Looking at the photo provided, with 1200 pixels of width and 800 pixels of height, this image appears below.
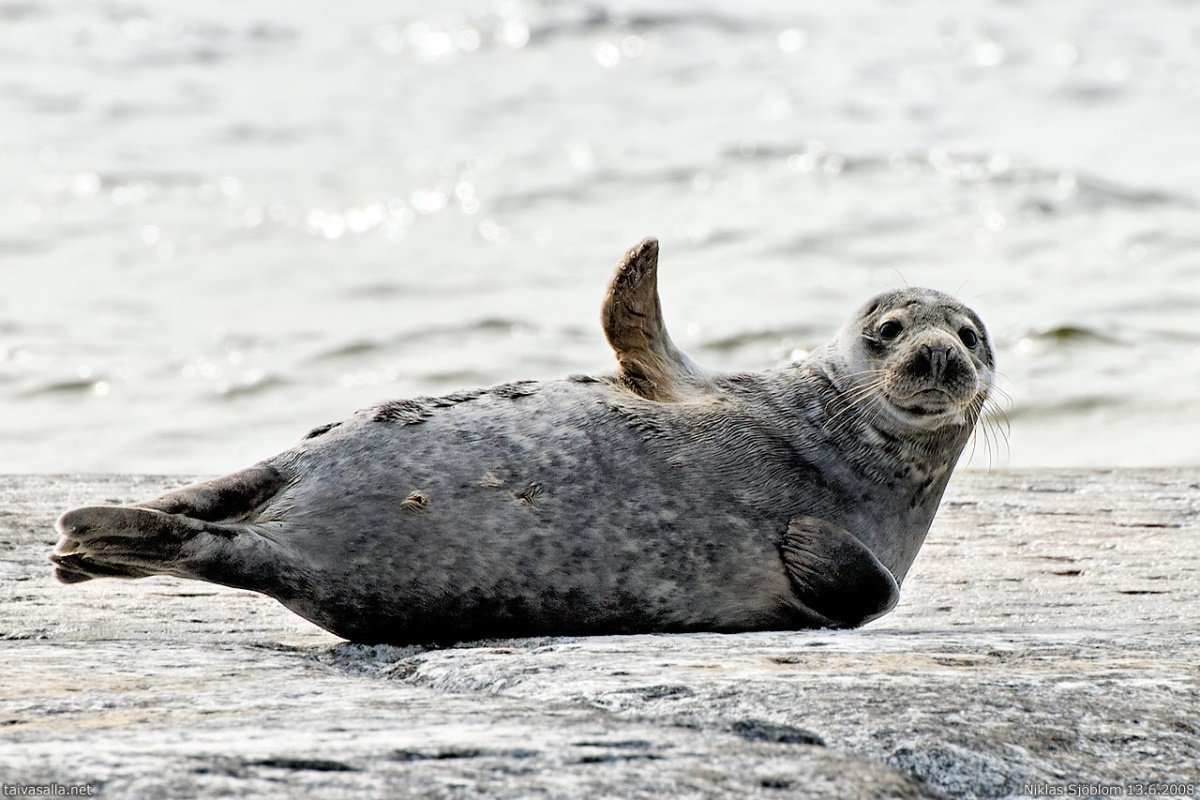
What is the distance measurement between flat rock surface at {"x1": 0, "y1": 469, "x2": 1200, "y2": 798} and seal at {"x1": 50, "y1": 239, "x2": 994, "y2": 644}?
0.50 ft

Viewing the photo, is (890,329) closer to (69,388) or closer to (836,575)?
(836,575)

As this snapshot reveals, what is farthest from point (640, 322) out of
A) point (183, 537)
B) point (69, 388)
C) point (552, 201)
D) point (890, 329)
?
point (552, 201)

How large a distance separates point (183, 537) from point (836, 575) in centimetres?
163

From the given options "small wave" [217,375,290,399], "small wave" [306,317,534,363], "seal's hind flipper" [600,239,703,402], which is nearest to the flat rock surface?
"seal's hind flipper" [600,239,703,402]

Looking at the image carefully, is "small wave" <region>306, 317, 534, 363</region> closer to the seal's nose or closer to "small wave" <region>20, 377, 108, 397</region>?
"small wave" <region>20, 377, 108, 397</region>

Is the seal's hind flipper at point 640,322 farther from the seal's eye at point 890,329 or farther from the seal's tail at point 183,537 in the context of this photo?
the seal's tail at point 183,537

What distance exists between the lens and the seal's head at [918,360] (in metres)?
4.75

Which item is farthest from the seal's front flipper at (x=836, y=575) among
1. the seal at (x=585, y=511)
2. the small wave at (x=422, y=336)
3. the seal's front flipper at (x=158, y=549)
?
the small wave at (x=422, y=336)

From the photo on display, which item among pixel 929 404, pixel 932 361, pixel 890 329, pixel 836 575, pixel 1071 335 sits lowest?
pixel 836 575

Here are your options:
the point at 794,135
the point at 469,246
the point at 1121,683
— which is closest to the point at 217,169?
the point at 469,246

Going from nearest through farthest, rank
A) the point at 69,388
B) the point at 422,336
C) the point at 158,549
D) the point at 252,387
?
1. the point at 158,549
2. the point at 69,388
3. the point at 252,387
4. the point at 422,336

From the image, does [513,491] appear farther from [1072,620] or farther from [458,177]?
[458,177]

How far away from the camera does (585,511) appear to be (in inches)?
177

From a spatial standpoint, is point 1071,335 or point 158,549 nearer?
point 158,549
